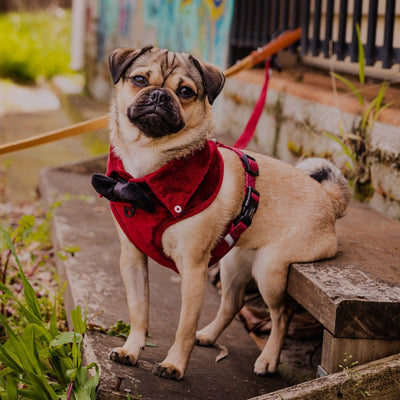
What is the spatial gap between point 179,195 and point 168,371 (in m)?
0.71

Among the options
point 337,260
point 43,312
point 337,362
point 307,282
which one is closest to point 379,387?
point 337,362

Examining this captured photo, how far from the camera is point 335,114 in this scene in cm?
418

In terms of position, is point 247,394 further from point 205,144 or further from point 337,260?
point 205,144

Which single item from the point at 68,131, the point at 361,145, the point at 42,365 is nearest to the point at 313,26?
the point at 361,145

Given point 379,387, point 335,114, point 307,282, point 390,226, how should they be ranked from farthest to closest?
point 335,114, point 390,226, point 307,282, point 379,387

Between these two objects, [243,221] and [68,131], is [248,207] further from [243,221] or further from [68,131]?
[68,131]

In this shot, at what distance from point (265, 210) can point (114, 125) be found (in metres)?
0.76

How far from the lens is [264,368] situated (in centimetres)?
292

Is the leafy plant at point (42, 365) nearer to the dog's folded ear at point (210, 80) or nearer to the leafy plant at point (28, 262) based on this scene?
the leafy plant at point (28, 262)

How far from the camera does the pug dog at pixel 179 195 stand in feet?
8.28

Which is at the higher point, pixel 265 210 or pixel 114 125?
pixel 114 125

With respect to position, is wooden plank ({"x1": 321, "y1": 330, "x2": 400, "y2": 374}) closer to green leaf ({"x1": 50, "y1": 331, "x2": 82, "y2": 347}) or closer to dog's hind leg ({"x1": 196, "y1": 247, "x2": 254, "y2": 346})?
dog's hind leg ({"x1": 196, "y1": 247, "x2": 254, "y2": 346})

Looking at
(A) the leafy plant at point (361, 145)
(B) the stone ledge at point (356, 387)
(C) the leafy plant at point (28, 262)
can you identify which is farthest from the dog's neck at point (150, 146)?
(A) the leafy plant at point (361, 145)

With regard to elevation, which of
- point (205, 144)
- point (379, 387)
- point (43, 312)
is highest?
point (205, 144)
